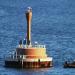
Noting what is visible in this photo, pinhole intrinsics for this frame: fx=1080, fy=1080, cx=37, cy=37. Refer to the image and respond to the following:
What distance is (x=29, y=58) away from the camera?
108 meters

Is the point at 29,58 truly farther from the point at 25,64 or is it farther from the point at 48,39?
the point at 48,39

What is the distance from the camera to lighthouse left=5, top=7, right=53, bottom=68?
107 meters

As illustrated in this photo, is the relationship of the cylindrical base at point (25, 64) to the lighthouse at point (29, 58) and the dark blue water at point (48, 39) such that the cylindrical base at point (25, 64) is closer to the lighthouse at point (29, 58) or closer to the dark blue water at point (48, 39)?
the lighthouse at point (29, 58)

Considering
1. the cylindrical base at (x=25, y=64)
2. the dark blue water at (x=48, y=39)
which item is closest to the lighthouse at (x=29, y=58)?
the cylindrical base at (x=25, y=64)

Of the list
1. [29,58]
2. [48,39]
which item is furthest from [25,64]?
[48,39]

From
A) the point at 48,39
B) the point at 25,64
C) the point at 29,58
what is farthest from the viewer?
the point at 48,39

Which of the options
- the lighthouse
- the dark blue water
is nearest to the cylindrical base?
the lighthouse

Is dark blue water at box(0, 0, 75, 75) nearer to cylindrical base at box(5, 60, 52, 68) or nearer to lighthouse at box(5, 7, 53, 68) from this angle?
cylindrical base at box(5, 60, 52, 68)

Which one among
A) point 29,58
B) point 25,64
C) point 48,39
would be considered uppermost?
point 48,39

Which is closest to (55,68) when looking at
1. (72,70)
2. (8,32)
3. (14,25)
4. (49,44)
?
(72,70)

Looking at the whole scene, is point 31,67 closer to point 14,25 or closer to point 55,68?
point 55,68

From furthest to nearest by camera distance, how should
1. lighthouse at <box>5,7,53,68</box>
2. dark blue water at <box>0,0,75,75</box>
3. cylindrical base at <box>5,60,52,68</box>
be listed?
lighthouse at <box>5,7,53,68</box>
cylindrical base at <box>5,60,52,68</box>
dark blue water at <box>0,0,75,75</box>

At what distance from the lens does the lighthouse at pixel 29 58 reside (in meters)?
107

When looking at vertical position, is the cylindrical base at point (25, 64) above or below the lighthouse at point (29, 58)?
below
